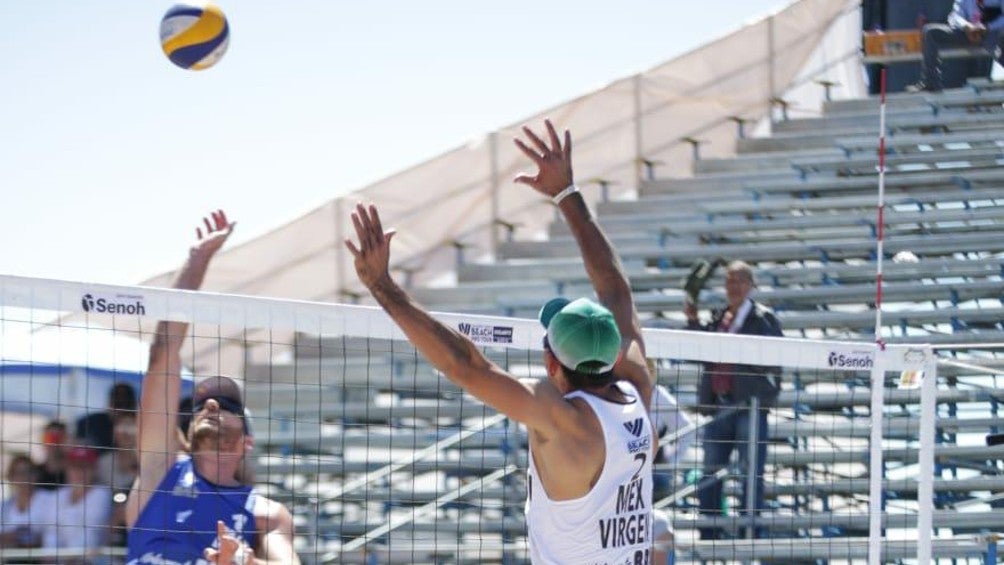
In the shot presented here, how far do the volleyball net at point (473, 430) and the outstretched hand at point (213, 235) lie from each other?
19cm

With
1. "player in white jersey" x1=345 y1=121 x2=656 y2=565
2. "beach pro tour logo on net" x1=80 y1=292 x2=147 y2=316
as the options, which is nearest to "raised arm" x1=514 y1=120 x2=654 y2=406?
"player in white jersey" x1=345 y1=121 x2=656 y2=565

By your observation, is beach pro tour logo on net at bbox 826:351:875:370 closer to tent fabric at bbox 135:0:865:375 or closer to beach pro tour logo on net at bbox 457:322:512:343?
beach pro tour logo on net at bbox 457:322:512:343

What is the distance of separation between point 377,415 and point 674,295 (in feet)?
8.61

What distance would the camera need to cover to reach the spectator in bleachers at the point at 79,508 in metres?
8.62

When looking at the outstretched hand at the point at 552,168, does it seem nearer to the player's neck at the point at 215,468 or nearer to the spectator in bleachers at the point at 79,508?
the player's neck at the point at 215,468

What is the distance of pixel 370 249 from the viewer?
4.40m

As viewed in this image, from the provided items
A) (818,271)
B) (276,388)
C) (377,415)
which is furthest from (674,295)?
(276,388)

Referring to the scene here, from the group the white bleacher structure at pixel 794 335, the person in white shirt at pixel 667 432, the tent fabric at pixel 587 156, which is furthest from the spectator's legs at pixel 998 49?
the person in white shirt at pixel 667 432

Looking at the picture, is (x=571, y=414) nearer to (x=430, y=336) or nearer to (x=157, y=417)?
(x=430, y=336)

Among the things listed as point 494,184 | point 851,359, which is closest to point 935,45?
point 494,184

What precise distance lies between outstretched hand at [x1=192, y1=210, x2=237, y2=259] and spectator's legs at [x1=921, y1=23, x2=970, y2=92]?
33.5ft

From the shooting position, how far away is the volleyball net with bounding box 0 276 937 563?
23.2ft

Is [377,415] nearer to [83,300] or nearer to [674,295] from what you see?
[674,295]

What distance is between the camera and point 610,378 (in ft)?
15.8
